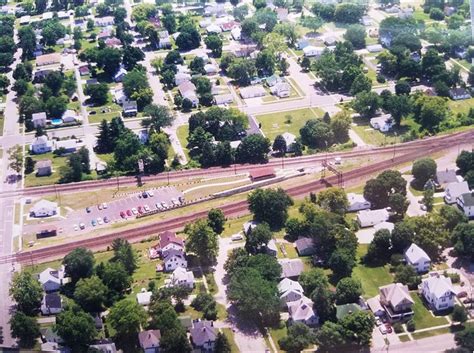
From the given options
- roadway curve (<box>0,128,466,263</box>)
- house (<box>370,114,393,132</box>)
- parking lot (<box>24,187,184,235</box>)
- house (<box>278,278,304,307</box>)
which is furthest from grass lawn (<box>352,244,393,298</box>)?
house (<box>370,114,393,132</box>)

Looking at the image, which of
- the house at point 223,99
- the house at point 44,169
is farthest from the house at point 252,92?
the house at point 44,169

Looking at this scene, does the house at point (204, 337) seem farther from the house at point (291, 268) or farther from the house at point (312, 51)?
the house at point (312, 51)

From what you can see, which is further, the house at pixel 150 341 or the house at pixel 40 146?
the house at pixel 40 146

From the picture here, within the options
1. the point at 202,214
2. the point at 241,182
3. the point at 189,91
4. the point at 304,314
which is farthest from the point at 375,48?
the point at 304,314

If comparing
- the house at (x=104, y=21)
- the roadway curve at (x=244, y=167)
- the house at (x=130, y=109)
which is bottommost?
the house at (x=104, y=21)

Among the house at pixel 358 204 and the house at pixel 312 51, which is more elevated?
the house at pixel 358 204

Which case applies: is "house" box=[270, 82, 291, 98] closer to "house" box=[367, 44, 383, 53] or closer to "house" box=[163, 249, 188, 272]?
"house" box=[367, 44, 383, 53]

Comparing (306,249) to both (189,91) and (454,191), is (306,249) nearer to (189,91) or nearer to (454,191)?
(454,191)
